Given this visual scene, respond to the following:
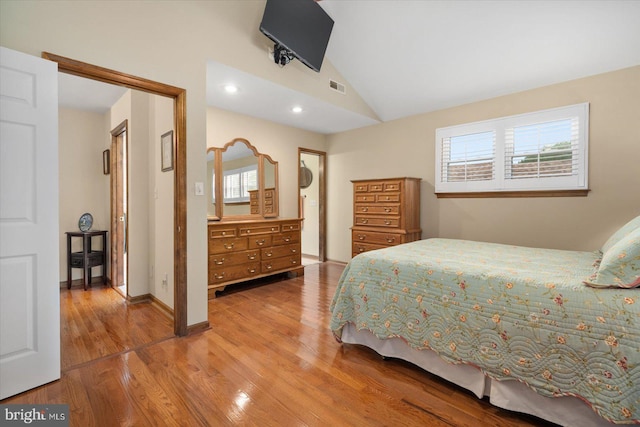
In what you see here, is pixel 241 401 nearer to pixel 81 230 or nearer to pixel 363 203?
pixel 363 203

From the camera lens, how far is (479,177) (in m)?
3.81

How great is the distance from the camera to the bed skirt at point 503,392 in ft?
4.59

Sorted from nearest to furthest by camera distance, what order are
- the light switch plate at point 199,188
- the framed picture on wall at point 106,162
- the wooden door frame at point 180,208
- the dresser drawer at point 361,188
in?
the wooden door frame at point 180,208 < the light switch plate at point 199,188 < the framed picture on wall at point 106,162 < the dresser drawer at point 361,188

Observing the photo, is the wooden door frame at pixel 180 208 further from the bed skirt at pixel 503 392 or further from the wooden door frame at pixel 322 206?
the wooden door frame at pixel 322 206

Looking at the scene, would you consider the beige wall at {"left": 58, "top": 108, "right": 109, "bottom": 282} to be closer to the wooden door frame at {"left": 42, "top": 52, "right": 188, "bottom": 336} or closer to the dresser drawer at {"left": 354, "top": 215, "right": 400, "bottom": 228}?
the wooden door frame at {"left": 42, "top": 52, "right": 188, "bottom": 336}

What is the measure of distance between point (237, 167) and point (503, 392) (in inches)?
152

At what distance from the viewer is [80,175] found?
3.98 m

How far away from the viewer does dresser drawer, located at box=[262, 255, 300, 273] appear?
4.09m

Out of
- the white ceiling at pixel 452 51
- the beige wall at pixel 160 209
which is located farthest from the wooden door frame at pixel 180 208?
the white ceiling at pixel 452 51

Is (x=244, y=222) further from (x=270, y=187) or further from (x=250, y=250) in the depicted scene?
(x=270, y=187)

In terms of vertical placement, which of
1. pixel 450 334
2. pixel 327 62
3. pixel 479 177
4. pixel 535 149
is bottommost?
pixel 450 334

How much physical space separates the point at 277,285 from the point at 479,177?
3.07 meters

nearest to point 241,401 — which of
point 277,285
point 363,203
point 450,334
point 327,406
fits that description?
point 327,406

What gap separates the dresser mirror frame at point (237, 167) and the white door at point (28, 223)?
2.14 metres
